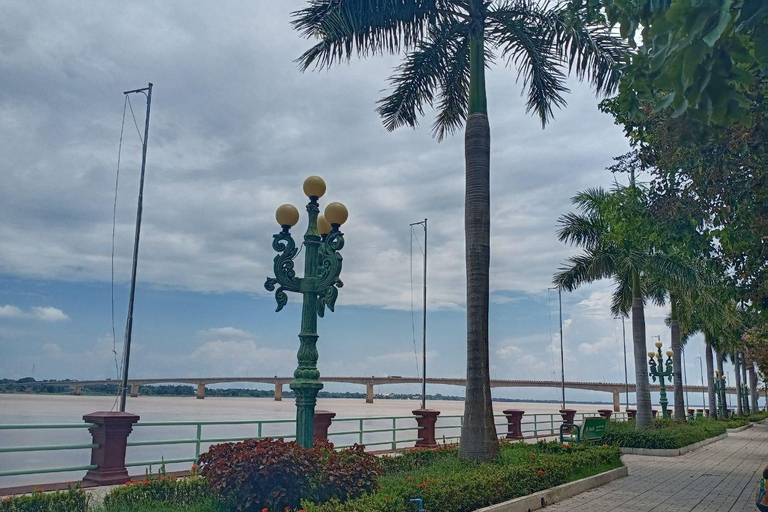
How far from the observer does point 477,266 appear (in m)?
12.4

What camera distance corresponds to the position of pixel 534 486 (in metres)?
10.6

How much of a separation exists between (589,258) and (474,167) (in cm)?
1308

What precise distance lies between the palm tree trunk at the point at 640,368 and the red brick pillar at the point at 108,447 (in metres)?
18.3

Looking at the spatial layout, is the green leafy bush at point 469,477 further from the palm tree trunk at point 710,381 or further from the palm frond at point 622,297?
the palm tree trunk at point 710,381

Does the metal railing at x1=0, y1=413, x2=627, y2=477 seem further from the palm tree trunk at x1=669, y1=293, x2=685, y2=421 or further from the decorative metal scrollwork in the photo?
the palm tree trunk at x1=669, y1=293, x2=685, y2=421

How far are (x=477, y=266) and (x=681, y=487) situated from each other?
21.7 feet

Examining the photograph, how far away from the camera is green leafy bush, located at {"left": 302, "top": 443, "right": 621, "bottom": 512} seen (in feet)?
25.4

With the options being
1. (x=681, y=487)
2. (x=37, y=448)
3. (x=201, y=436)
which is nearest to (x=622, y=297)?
(x=681, y=487)

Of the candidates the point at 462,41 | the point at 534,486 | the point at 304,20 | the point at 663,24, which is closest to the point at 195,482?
the point at 534,486

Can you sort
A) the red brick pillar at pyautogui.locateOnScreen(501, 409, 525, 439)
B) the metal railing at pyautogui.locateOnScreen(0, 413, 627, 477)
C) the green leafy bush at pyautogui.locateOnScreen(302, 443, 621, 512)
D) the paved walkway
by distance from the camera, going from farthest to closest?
the red brick pillar at pyautogui.locateOnScreen(501, 409, 525, 439)
the paved walkway
the metal railing at pyautogui.locateOnScreen(0, 413, 627, 477)
the green leafy bush at pyautogui.locateOnScreen(302, 443, 621, 512)

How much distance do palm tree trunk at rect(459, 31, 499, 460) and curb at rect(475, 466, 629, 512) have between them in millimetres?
1355

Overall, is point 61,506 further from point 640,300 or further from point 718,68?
point 640,300

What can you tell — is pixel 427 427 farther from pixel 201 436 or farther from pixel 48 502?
pixel 48 502

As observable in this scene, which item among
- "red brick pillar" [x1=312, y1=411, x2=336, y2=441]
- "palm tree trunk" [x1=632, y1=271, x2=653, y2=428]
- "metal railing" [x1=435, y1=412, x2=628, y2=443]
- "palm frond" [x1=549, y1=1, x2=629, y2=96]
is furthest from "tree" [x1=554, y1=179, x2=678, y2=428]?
"red brick pillar" [x1=312, y1=411, x2=336, y2=441]
